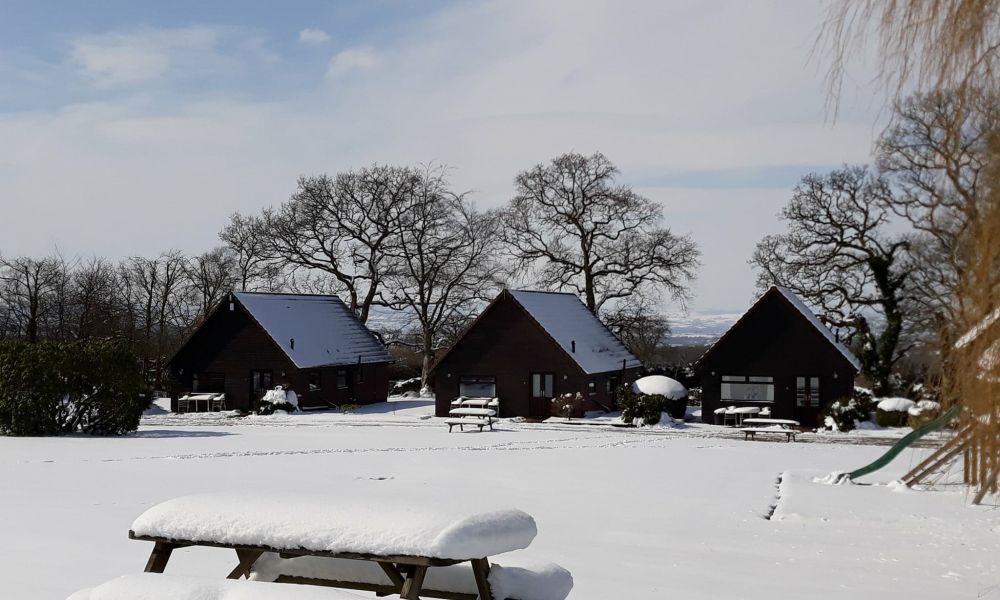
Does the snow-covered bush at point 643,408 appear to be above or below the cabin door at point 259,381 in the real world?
below

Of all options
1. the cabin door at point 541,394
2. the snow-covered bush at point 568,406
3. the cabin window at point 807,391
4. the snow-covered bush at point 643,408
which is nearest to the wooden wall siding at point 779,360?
the cabin window at point 807,391

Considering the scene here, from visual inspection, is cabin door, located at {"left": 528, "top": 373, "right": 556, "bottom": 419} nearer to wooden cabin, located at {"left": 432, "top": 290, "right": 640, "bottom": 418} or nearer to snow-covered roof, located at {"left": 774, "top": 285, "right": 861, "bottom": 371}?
wooden cabin, located at {"left": 432, "top": 290, "right": 640, "bottom": 418}

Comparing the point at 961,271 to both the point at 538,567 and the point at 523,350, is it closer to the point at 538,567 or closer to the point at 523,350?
the point at 538,567

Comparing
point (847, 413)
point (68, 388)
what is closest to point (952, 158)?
point (68, 388)

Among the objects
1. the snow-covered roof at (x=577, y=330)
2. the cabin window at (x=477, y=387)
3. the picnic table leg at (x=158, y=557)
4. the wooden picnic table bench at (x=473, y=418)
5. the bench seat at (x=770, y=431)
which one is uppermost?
the snow-covered roof at (x=577, y=330)

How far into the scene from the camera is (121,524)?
1222 centimetres

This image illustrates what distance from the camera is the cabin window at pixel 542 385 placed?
43.6 metres

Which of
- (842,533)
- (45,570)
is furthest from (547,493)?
(45,570)

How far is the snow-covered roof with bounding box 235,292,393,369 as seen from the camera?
46.3 meters

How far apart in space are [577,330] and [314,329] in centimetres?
1246

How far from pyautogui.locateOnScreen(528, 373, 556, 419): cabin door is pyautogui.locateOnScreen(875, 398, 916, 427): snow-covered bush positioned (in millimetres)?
12929

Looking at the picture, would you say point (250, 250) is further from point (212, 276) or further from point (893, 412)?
point (893, 412)

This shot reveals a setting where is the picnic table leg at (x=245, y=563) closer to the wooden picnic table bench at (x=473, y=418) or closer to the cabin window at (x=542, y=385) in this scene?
the wooden picnic table bench at (x=473, y=418)

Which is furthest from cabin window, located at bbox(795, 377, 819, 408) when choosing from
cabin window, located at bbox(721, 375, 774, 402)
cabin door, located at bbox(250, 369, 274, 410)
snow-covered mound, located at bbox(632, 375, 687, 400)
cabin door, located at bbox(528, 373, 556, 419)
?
cabin door, located at bbox(250, 369, 274, 410)
